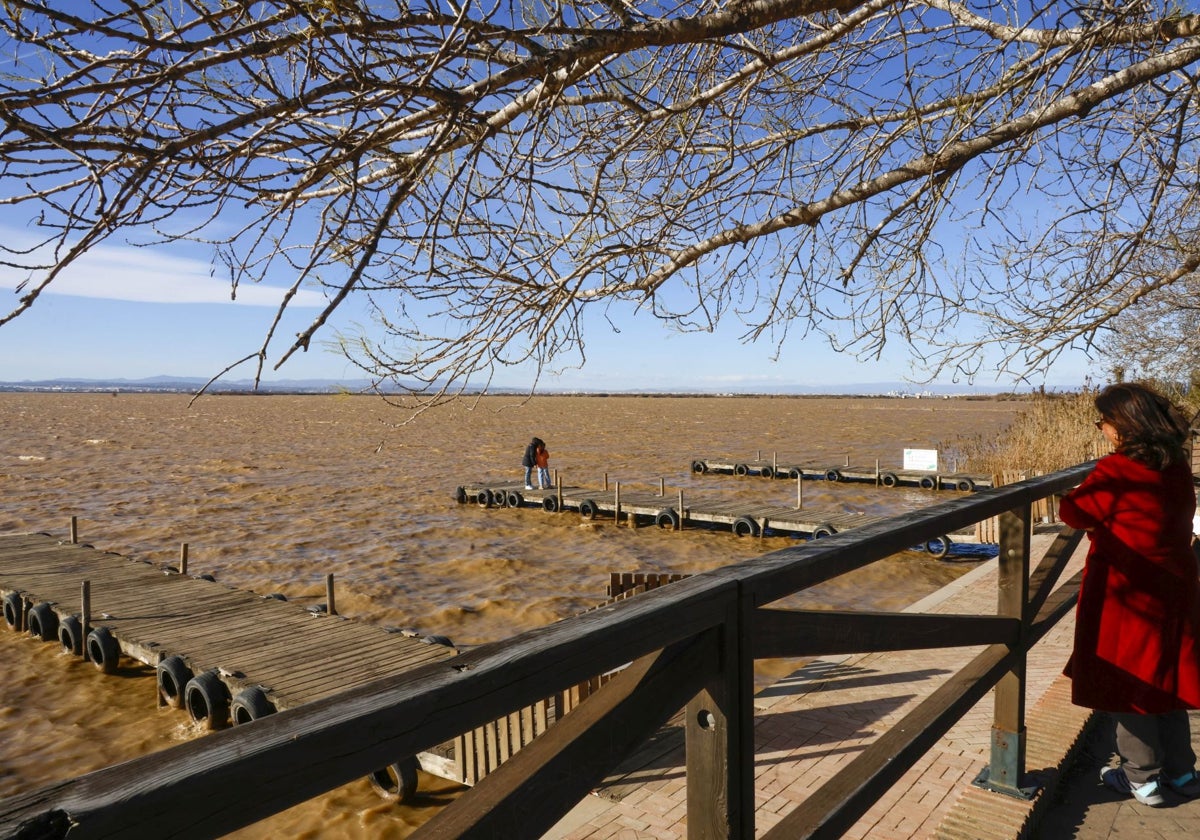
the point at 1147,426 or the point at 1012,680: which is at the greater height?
the point at 1147,426

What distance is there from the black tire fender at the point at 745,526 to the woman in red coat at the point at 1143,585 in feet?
48.5

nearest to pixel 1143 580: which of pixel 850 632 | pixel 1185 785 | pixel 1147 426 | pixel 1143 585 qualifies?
pixel 1143 585

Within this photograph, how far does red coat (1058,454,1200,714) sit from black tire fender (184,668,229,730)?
736cm

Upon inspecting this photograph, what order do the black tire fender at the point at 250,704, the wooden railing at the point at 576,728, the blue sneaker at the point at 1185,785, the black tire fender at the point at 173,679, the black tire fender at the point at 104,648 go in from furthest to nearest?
1. the black tire fender at the point at 104,648
2. the black tire fender at the point at 173,679
3. the black tire fender at the point at 250,704
4. the blue sneaker at the point at 1185,785
5. the wooden railing at the point at 576,728

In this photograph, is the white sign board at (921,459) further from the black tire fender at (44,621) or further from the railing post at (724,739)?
the railing post at (724,739)

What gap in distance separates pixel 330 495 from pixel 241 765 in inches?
1023

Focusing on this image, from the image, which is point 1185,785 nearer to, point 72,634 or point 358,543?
point 72,634

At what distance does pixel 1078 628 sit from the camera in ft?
12.0

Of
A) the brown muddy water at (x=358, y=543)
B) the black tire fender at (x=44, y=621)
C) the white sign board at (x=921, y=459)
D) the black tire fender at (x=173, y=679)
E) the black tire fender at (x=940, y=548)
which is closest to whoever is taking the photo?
the brown muddy water at (x=358, y=543)

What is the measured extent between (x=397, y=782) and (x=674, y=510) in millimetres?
13623

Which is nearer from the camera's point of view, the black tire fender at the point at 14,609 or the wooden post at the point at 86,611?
the wooden post at the point at 86,611

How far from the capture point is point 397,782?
22.0 ft

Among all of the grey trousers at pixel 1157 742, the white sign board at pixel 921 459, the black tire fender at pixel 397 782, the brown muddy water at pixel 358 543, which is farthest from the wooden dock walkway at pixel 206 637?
the white sign board at pixel 921 459

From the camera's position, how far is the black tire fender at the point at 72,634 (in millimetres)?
10484
